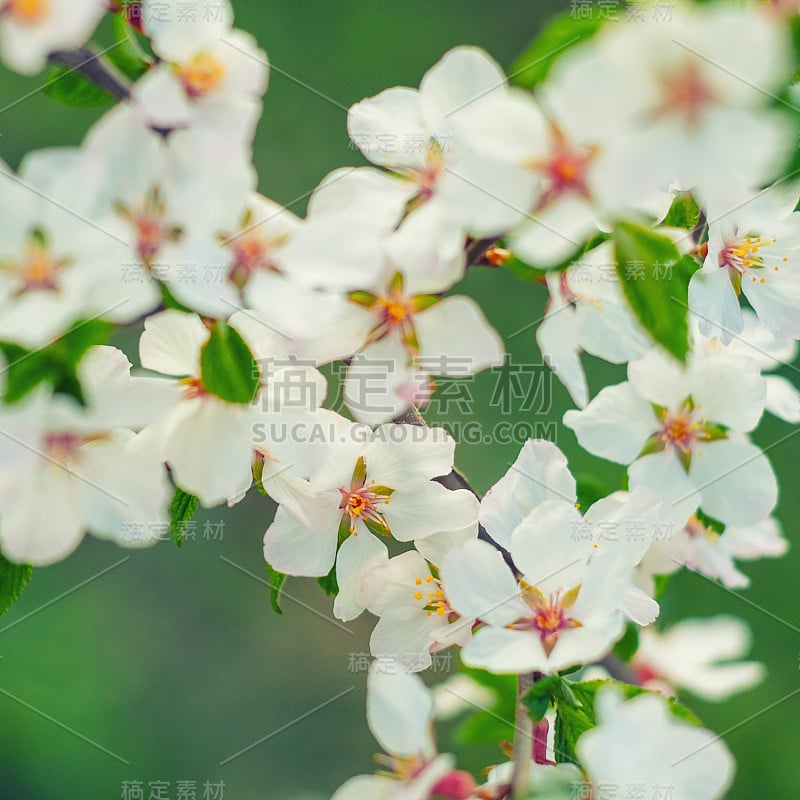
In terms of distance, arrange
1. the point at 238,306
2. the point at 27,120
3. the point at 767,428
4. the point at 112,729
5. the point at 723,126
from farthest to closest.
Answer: the point at 27,120, the point at 767,428, the point at 112,729, the point at 238,306, the point at 723,126

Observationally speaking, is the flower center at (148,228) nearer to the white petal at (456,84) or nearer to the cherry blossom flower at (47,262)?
the cherry blossom flower at (47,262)

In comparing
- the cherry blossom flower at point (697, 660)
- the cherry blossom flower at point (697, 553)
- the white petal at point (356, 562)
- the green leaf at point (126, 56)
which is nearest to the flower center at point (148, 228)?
the green leaf at point (126, 56)

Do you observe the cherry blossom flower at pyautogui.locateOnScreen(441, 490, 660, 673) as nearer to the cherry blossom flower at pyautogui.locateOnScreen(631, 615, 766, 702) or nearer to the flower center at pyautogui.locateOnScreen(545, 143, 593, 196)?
the flower center at pyautogui.locateOnScreen(545, 143, 593, 196)

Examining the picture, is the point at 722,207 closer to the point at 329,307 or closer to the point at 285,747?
the point at 329,307

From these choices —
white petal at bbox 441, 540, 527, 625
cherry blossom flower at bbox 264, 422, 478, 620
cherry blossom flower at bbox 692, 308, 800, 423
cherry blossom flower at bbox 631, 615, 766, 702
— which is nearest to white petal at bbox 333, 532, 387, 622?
cherry blossom flower at bbox 264, 422, 478, 620

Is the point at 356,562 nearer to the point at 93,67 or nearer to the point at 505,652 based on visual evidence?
the point at 505,652

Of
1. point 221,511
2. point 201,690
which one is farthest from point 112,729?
point 221,511
